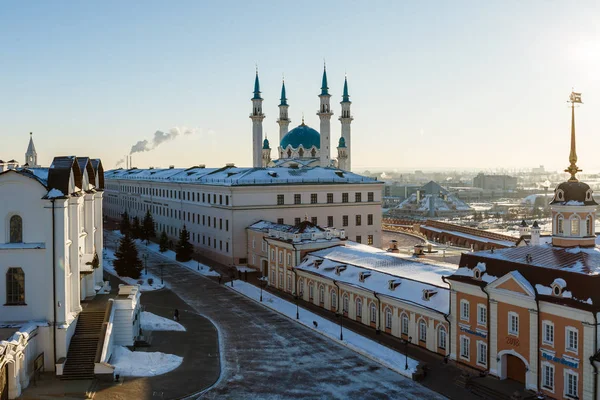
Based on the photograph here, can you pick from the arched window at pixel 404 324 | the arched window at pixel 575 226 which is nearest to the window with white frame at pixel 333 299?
the arched window at pixel 404 324

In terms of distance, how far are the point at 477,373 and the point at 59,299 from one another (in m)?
21.2

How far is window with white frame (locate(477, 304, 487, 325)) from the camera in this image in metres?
29.8

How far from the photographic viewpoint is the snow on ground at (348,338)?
105 ft

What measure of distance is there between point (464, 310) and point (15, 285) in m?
23.1

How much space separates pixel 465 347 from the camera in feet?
102

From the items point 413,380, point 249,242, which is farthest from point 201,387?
point 249,242

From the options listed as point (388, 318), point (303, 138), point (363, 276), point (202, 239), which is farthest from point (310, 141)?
point (388, 318)

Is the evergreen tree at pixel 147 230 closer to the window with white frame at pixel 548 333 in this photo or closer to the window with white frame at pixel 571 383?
the window with white frame at pixel 548 333

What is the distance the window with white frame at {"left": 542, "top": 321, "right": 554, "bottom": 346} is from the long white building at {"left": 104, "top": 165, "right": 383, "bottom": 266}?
35193 millimetres

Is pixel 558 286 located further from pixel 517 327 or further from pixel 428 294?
pixel 428 294

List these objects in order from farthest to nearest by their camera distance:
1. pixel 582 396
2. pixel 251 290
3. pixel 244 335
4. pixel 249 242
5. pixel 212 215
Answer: pixel 212 215
pixel 249 242
pixel 251 290
pixel 244 335
pixel 582 396

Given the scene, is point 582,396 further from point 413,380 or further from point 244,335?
point 244,335

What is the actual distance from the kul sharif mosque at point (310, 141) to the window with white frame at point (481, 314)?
5917 cm

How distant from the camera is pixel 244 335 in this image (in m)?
38.2
